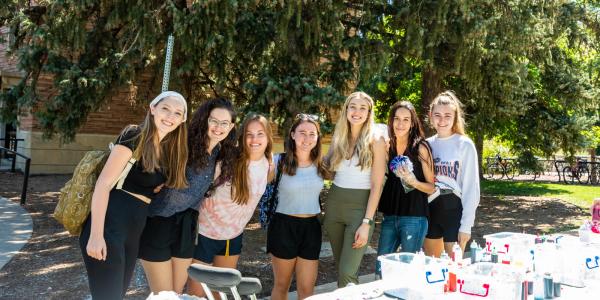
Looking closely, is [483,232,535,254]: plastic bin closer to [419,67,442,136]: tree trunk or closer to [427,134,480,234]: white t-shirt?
[427,134,480,234]: white t-shirt

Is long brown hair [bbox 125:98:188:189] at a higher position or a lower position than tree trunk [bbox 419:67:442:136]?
lower

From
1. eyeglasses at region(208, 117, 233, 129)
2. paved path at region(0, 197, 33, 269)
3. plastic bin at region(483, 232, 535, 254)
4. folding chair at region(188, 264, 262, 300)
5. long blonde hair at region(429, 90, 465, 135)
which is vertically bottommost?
paved path at region(0, 197, 33, 269)

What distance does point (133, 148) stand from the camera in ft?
9.68

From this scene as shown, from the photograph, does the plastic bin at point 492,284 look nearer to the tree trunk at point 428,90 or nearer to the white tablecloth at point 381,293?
the white tablecloth at point 381,293

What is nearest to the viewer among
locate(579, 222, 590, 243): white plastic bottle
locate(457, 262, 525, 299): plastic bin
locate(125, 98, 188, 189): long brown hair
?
locate(457, 262, 525, 299): plastic bin

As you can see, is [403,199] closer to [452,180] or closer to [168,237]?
[452,180]

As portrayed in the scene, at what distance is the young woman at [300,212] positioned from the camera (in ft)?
12.7

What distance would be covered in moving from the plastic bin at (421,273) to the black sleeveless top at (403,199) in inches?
45.0

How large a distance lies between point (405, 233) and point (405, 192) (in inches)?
12.6

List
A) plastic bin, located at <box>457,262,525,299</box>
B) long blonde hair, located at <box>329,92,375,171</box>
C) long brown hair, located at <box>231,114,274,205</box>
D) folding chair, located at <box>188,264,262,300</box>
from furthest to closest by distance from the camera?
long blonde hair, located at <box>329,92,375,171</box> → long brown hair, located at <box>231,114,274,205</box> → plastic bin, located at <box>457,262,525,299</box> → folding chair, located at <box>188,264,262,300</box>

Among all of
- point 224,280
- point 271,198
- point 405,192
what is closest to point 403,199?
point 405,192

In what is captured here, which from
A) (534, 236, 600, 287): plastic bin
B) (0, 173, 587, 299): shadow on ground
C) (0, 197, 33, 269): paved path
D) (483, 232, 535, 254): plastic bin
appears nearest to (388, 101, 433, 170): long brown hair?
(483, 232, 535, 254): plastic bin

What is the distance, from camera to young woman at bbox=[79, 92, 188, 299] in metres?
2.89

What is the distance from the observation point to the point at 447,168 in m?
4.12
